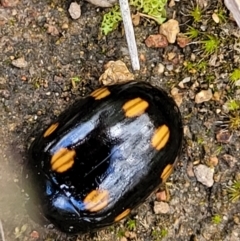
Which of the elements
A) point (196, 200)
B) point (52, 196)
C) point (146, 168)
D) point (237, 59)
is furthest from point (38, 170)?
point (237, 59)

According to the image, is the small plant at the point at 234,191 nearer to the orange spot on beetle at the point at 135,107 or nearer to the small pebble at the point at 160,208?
the small pebble at the point at 160,208

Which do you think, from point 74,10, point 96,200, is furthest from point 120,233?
point 74,10

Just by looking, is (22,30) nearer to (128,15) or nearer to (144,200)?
(128,15)

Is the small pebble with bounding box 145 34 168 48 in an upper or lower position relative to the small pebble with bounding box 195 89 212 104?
upper

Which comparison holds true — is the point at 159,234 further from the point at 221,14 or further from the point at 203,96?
the point at 221,14

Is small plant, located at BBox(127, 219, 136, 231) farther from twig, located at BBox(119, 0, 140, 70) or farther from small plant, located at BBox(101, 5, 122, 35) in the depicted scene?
small plant, located at BBox(101, 5, 122, 35)

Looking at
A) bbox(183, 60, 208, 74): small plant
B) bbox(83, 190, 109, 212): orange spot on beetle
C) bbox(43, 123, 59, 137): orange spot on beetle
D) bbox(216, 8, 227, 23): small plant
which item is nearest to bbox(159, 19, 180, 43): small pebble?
bbox(183, 60, 208, 74): small plant
